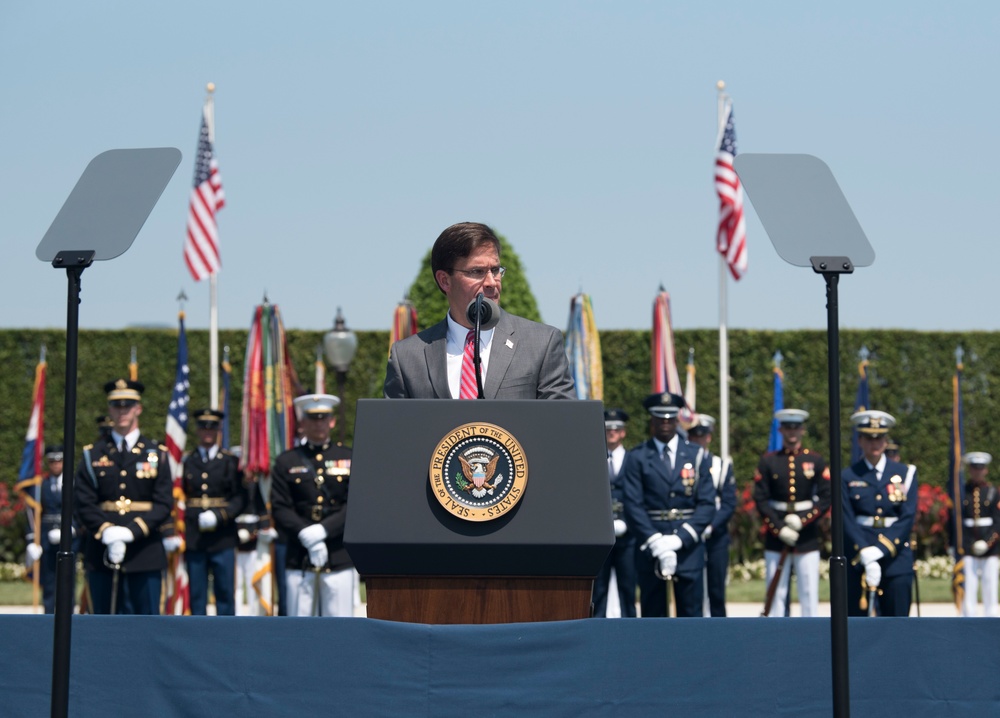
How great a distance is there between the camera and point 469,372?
3.85 meters

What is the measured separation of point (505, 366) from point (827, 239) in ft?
3.92

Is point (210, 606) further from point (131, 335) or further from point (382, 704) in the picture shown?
point (382, 704)

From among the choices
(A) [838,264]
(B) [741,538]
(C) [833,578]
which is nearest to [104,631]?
(C) [833,578]

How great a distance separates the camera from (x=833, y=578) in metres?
3.87

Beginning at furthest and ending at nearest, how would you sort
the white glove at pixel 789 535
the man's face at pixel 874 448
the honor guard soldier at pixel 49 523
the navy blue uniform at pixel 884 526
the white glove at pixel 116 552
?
1. the honor guard soldier at pixel 49 523
2. the white glove at pixel 789 535
3. the man's face at pixel 874 448
4. the navy blue uniform at pixel 884 526
5. the white glove at pixel 116 552

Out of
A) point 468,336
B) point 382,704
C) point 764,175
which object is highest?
point 764,175

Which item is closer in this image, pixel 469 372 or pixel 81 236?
pixel 469 372

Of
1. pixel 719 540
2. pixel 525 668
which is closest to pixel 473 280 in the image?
pixel 525 668

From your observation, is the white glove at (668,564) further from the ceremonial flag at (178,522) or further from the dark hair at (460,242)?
the dark hair at (460,242)

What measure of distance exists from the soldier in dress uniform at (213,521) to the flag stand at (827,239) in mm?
8301

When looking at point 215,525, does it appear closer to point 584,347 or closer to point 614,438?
point 614,438

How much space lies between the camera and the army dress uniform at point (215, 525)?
462 inches

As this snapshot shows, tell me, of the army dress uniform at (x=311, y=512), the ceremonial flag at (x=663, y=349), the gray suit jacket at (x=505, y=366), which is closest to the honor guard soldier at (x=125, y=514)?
the army dress uniform at (x=311, y=512)

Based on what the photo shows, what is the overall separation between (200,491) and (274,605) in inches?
68.0
